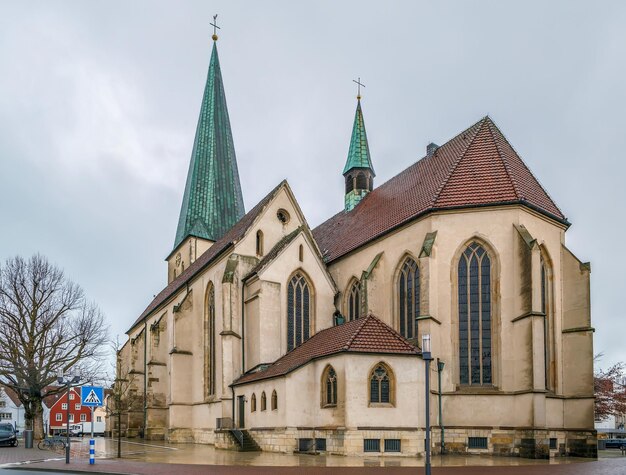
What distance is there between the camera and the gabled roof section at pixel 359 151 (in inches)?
1801

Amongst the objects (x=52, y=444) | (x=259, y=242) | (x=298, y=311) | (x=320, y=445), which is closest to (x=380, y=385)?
(x=320, y=445)

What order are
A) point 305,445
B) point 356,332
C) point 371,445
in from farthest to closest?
1. point 305,445
2. point 356,332
3. point 371,445

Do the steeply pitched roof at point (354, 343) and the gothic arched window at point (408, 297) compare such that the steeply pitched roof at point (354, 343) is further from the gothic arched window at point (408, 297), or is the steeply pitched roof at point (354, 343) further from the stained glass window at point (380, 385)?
the gothic arched window at point (408, 297)

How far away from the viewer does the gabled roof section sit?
45.8 metres

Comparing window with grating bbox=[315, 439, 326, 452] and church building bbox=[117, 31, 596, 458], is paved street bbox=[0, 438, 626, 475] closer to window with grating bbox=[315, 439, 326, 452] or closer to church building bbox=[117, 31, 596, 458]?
window with grating bbox=[315, 439, 326, 452]

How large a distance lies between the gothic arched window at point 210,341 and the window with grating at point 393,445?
44.8 feet

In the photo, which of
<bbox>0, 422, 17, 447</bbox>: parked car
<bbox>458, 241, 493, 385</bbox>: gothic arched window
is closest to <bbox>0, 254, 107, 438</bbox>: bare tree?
<bbox>0, 422, 17, 447</bbox>: parked car

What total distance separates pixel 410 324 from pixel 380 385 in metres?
5.36

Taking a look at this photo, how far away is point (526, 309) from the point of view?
82.8 ft

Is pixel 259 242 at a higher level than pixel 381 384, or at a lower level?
higher

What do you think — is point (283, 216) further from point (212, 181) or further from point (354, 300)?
point (212, 181)

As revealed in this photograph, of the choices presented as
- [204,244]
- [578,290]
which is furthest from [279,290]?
[204,244]

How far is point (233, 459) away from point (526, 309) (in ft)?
41.8

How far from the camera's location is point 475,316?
2683 cm
